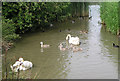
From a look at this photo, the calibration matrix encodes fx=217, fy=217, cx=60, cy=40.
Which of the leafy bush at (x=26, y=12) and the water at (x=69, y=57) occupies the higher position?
the leafy bush at (x=26, y=12)

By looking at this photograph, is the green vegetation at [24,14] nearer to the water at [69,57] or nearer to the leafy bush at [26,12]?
the leafy bush at [26,12]

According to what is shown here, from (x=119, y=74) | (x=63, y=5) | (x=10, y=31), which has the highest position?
(x=63, y=5)

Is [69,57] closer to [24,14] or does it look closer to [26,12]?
[26,12]

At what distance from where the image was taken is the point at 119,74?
354 inches

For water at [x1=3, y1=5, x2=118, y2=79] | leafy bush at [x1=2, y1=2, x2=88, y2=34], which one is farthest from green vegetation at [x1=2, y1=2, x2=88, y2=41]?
water at [x1=3, y1=5, x2=118, y2=79]

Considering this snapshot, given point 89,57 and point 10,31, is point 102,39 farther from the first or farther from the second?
point 10,31

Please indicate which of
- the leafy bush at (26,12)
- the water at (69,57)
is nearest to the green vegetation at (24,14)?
the leafy bush at (26,12)

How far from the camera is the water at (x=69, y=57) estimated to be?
9117 millimetres

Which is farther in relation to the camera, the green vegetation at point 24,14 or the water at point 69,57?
the green vegetation at point 24,14

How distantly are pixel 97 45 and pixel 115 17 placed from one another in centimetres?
271

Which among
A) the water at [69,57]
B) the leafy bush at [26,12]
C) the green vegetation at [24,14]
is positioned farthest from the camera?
the leafy bush at [26,12]

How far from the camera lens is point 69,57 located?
11.2 metres

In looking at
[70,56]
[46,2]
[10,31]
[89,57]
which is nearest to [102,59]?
[89,57]

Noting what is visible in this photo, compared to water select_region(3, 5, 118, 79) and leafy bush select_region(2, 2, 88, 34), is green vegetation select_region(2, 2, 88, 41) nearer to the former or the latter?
leafy bush select_region(2, 2, 88, 34)
